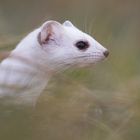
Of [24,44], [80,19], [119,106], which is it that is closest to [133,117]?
[119,106]

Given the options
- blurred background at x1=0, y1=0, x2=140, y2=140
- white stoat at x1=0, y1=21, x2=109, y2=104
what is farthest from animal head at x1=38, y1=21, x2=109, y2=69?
blurred background at x1=0, y1=0, x2=140, y2=140

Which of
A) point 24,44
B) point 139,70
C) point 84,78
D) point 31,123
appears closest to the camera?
point 31,123

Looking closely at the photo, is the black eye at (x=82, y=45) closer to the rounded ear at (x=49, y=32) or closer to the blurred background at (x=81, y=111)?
the rounded ear at (x=49, y=32)

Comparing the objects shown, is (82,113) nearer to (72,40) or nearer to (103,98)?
(103,98)

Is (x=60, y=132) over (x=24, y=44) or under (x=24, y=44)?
under

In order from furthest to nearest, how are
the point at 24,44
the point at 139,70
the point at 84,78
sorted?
the point at 24,44
the point at 139,70
the point at 84,78

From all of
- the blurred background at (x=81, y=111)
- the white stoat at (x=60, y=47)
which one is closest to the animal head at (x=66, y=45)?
the white stoat at (x=60, y=47)

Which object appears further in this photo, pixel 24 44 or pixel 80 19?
pixel 80 19
